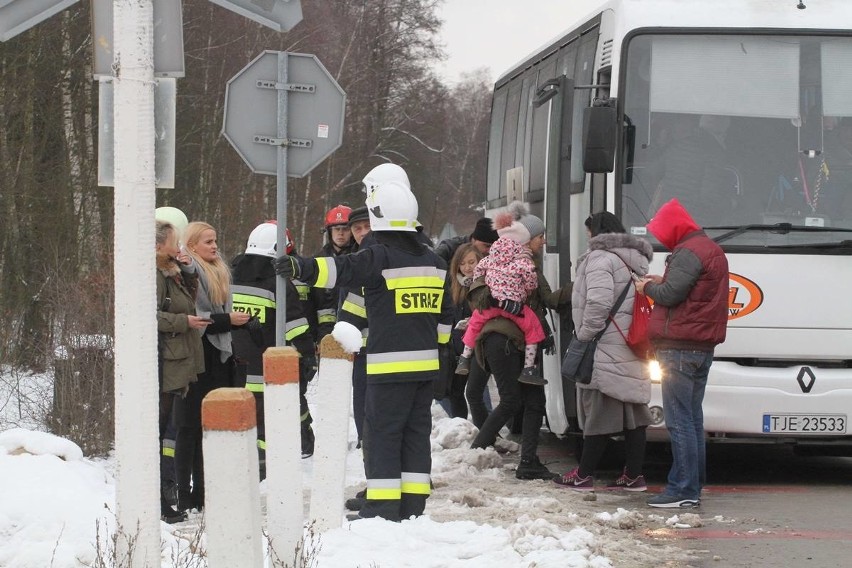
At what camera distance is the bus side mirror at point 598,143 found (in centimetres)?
981

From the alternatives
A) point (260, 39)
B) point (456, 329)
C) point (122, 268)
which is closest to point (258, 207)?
point (260, 39)

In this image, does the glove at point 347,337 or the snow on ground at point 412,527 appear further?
the glove at point 347,337

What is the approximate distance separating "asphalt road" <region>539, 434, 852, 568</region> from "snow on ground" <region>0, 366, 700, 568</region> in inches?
12.5

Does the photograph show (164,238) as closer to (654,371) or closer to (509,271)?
(509,271)

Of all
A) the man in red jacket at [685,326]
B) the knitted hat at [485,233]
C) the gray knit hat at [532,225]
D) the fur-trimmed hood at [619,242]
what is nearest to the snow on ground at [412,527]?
the man in red jacket at [685,326]

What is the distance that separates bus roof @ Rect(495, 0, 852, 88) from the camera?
1036 centimetres

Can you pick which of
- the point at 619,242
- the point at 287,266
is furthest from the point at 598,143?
the point at 287,266

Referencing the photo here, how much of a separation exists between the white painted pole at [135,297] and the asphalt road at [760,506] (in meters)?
3.16

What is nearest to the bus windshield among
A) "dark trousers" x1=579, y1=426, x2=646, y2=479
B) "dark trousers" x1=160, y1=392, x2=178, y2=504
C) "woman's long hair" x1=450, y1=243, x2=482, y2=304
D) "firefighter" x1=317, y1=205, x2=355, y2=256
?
"dark trousers" x1=579, y1=426, x2=646, y2=479

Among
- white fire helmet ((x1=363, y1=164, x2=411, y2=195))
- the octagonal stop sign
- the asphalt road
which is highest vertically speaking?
the octagonal stop sign

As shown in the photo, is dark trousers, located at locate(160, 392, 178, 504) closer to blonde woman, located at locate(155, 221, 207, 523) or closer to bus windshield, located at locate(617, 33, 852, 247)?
blonde woman, located at locate(155, 221, 207, 523)

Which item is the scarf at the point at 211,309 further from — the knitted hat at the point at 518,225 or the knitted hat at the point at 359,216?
the knitted hat at the point at 518,225

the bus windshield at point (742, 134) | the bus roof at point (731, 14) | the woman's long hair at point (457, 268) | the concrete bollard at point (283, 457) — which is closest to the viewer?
the concrete bollard at point (283, 457)

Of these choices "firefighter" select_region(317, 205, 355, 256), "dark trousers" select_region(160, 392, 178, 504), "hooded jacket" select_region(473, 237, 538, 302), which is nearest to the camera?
"dark trousers" select_region(160, 392, 178, 504)
